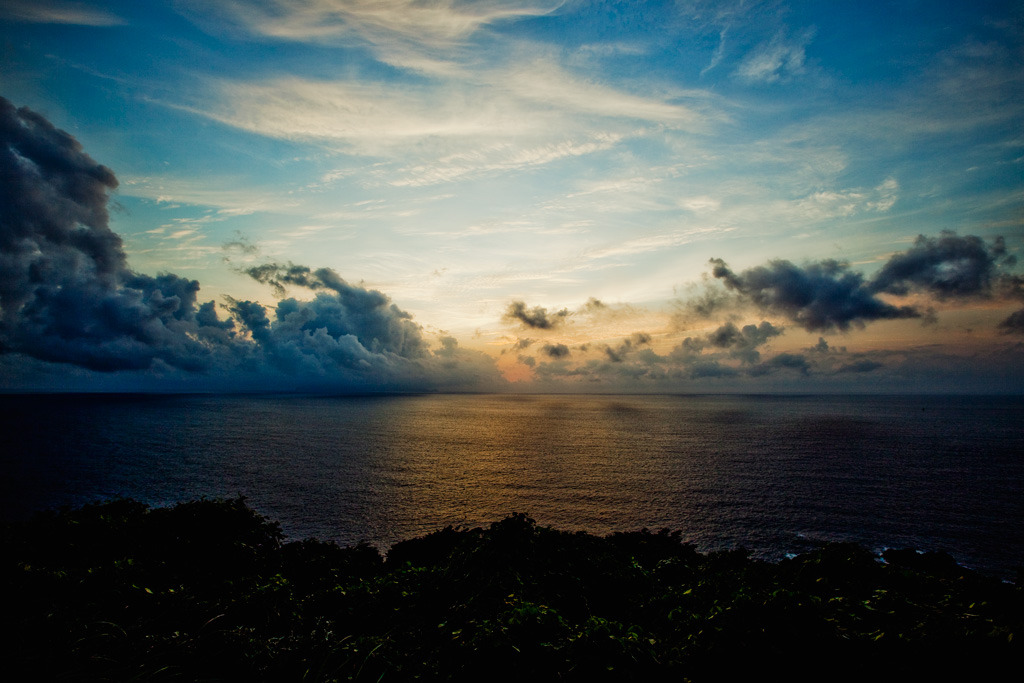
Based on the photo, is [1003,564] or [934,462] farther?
[934,462]

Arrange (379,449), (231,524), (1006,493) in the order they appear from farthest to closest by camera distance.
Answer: (379,449)
(1006,493)
(231,524)

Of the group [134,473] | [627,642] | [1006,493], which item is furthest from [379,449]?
[1006,493]

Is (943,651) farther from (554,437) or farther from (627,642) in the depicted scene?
(554,437)

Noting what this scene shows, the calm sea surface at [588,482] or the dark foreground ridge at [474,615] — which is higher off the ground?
the dark foreground ridge at [474,615]

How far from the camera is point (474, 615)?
11.5 m

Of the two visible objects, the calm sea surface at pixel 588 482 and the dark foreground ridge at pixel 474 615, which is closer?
the dark foreground ridge at pixel 474 615

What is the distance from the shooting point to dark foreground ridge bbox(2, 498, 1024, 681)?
658 cm

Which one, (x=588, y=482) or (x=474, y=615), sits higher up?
(x=474, y=615)

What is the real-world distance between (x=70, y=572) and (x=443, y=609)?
10.9 m

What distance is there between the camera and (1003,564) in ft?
98.9

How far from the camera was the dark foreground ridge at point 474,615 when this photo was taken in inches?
259

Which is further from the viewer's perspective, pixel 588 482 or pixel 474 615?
pixel 588 482

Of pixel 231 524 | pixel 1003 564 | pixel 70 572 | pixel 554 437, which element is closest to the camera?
pixel 70 572

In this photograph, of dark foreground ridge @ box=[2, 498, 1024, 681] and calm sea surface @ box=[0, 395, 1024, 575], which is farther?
calm sea surface @ box=[0, 395, 1024, 575]
